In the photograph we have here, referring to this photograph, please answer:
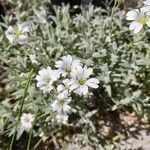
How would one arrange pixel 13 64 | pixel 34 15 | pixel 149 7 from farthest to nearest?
pixel 34 15, pixel 13 64, pixel 149 7

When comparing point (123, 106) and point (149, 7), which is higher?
point (149, 7)

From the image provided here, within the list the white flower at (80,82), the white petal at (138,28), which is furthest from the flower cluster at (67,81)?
the white petal at (138,28)

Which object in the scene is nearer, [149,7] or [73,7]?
[149,7]

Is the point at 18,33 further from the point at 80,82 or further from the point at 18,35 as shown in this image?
the point at 80,82

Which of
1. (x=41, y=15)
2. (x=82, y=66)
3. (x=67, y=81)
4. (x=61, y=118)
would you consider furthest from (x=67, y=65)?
(x=41, y=15)

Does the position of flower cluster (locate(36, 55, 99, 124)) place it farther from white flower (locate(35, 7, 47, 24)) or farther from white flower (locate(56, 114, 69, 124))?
white flower (locate(35, 7, 47, 24))

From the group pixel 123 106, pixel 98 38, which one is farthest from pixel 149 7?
pixel 123 106

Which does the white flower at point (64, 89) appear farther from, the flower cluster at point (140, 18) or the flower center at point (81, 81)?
the flower cluster at point (140, 18)

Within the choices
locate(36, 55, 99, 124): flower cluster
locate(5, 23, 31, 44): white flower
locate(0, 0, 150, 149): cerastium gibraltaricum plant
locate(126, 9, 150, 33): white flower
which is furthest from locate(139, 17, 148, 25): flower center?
locate(5, 23, 31, 44): white flower

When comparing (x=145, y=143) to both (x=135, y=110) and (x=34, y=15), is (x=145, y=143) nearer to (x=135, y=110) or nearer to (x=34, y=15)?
(x=135, y=110)
